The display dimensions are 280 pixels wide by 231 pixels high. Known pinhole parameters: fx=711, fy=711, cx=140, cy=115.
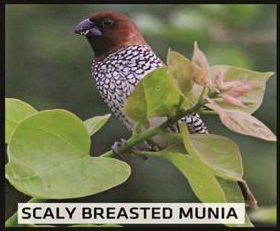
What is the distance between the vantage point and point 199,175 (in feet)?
2.18

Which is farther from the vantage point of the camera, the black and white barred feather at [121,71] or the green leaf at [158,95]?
the black and white barred feather at [121,71]

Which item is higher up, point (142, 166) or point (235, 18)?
point (235, 18)

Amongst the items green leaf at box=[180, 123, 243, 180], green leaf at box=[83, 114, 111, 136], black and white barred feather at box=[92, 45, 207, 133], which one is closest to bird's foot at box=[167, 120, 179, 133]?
green leaf at box=[180, 123, 243, 180]

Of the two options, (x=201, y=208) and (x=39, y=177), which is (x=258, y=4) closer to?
(x=201, y=208)

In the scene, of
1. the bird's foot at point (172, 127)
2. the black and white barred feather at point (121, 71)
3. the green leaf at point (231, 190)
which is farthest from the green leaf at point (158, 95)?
the black and white barred feather at point (121, 71)

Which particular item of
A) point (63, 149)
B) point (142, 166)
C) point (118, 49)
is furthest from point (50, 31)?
point (63, 149)

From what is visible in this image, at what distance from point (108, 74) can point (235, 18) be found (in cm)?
18

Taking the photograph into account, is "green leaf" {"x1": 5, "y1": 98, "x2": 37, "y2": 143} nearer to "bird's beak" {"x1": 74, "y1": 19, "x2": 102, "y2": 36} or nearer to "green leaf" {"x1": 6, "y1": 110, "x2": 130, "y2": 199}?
"green leaf" {"x1": 6, "y1": 110, "x2": 130, "y2": 199}

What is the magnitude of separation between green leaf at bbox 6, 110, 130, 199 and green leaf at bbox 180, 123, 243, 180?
7 cm

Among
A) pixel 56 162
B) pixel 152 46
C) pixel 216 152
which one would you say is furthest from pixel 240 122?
pixel 152 46

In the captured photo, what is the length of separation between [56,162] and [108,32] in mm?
314

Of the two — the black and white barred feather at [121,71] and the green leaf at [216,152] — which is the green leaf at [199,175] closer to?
the green leaf at [216,152]

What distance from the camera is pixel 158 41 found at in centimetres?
92

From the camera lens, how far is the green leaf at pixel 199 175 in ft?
2.15
